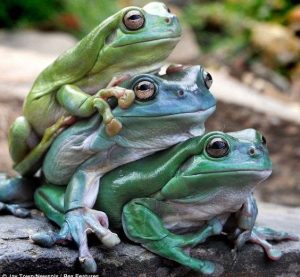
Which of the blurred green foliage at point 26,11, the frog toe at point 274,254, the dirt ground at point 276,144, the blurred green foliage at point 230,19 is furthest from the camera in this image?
the blurred green foliage at point 230,19

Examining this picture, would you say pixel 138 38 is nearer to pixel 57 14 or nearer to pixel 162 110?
pixel 162 110

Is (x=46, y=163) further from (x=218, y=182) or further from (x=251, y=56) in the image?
(x=251, y=56)

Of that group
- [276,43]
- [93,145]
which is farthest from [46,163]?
[276,43]

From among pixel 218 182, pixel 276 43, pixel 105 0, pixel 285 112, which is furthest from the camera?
pixel 105 0

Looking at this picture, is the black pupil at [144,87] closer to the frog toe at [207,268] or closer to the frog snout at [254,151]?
the frog snout at [254,151]

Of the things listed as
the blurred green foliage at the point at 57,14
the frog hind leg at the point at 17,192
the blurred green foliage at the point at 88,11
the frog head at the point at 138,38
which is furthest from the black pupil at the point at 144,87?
the blurred green foliage at the point at 88,11

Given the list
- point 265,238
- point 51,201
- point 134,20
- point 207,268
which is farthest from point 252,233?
point 134,20

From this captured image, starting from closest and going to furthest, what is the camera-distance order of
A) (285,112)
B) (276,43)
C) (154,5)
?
(154,5)
(285,112)
(276,43)
